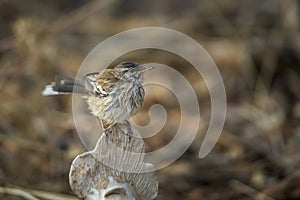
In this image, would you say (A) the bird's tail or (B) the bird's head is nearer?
(B) the bird's head

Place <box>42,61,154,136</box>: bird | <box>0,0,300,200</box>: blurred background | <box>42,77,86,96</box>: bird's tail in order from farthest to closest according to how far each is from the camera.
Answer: <box>0,0,300,200</box>: blurred background → <box>42,77,86,96</box>: bird's tail → <box>42,61,154,136</box>: bird

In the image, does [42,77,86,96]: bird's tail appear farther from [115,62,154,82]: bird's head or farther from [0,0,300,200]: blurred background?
[0,0,300,200]: blurred background

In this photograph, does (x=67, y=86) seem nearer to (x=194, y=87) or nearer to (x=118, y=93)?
(x=118, y=93)

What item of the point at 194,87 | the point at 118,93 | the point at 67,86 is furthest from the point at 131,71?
the point at 194,87

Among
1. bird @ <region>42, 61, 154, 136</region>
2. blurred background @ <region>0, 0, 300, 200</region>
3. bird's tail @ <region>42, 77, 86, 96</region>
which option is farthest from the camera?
blurred background @ <region>0, 0, 300, 200</region>

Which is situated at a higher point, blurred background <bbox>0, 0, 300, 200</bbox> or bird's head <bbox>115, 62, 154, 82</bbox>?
blurred background <bbox>0, 0, 300, 200</bbox>

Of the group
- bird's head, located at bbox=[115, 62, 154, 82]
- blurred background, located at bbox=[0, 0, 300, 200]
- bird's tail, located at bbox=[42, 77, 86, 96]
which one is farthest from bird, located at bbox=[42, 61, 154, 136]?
blurred background, located at bbox=[0, 0, 300, 200]

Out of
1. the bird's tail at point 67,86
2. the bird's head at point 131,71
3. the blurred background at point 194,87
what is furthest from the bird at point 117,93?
the blurred background at point 194,87

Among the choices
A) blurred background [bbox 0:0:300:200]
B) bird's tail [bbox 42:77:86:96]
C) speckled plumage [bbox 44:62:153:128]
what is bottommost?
speckled plumage [bbox 44:62:153:128]

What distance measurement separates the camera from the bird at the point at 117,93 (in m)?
2.11

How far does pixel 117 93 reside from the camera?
7.32 feet

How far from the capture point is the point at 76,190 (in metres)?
1.93

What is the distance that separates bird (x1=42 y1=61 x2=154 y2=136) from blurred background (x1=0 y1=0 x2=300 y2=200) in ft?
2.08

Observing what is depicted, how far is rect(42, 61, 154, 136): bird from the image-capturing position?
2.11m
